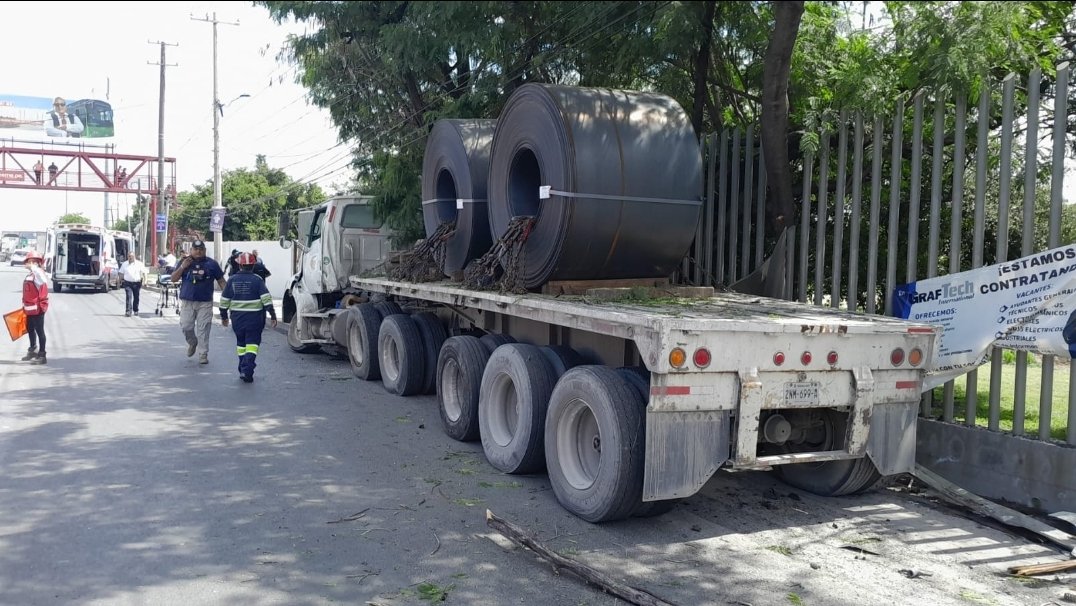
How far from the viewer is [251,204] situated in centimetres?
4575

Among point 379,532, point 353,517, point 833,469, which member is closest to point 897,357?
point 833,469

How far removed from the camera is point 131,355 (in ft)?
44.7

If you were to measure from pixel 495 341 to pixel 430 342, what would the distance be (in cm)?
237

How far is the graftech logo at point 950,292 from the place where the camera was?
6.70 m

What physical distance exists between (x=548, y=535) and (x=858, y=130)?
4512 millimetres

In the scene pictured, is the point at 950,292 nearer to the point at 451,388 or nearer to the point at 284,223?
the point at 451,388

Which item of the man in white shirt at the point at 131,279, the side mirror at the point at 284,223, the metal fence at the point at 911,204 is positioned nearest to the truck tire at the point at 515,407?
the metal fence at the point at 911,204

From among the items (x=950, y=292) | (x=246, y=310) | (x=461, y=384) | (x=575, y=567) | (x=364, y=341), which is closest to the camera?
(x=575, y=567)

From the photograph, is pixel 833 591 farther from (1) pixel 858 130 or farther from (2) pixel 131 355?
(2) pixel 131 355

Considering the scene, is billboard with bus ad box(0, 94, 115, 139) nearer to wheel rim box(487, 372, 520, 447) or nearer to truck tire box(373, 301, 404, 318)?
truck tire box(373, 301, 404, 318)

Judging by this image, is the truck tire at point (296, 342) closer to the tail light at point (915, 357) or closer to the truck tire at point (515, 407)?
the truck tire at point (515, 407)

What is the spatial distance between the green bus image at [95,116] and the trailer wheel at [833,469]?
221 ft

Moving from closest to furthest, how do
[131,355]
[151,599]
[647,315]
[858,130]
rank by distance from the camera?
[151,599] → [647,315] → [858,130] → [131,355]

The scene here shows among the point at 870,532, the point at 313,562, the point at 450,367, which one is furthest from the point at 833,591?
the point at 450,367
